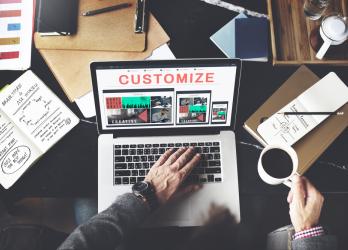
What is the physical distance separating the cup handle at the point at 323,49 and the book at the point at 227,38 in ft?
0.82

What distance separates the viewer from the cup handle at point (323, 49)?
126 cm

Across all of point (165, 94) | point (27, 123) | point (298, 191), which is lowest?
point (298, 191)

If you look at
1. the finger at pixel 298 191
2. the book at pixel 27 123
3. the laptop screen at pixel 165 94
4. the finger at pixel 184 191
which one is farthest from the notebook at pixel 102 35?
the finger at pixel 298 191

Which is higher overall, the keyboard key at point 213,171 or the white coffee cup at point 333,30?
the white coffee cup at point 333,30

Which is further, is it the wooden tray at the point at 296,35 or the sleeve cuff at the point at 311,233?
the wooden tray at the point at 296,35

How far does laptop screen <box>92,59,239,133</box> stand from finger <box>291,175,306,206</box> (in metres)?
0.24

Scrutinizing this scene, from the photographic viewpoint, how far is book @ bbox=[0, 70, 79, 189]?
123cm

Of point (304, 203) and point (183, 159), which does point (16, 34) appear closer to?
point (183, 159)

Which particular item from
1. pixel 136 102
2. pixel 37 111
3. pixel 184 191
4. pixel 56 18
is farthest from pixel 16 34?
pixel 184 191

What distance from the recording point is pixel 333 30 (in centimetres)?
123

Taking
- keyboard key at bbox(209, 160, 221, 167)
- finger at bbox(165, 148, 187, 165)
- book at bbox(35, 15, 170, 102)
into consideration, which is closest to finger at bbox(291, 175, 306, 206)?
keyboard key at bbox(209, 160, 221, 167)

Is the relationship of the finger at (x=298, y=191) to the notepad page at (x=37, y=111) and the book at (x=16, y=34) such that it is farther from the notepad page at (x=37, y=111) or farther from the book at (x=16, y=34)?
the book at (x=16, y=34)

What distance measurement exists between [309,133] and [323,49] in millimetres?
255

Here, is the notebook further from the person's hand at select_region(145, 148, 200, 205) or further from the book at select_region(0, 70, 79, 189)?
the person's hand at select_region(145, 148, 200, 205)
